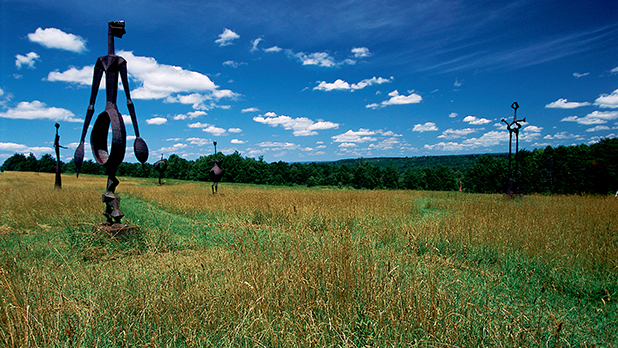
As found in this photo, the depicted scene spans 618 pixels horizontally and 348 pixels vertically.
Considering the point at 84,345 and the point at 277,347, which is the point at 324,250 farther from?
the point at 84,345

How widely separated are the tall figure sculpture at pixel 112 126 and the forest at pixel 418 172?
48.2 metres

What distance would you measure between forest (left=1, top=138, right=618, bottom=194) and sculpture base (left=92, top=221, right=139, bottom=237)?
1900 inches

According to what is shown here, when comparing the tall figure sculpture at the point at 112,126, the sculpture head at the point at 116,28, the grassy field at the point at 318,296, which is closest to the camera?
the grassy field at the point at 318,296

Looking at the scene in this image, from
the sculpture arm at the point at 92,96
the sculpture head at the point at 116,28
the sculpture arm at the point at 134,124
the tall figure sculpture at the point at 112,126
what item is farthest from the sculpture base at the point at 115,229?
the sculpture head at the point at 116,28

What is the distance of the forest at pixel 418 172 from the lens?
40.8m

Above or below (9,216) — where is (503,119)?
above

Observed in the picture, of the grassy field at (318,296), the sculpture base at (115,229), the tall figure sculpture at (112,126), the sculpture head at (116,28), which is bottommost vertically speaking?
the grassy field at (318,296)

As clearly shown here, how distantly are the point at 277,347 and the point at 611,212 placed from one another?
9.66m

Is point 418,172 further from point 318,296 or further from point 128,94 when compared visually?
point 318,296

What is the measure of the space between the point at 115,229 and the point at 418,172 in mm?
74603

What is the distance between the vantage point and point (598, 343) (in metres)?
2.49

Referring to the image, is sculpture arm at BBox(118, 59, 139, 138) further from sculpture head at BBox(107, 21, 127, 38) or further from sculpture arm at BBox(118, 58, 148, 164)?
sculpture head at BBox(107, 21, 127, 38)

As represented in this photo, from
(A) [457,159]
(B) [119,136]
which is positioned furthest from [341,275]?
(A) [457,159]

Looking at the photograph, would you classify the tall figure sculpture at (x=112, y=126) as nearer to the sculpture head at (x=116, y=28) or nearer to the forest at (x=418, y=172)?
the sculpture head at (x=116, y=28)
